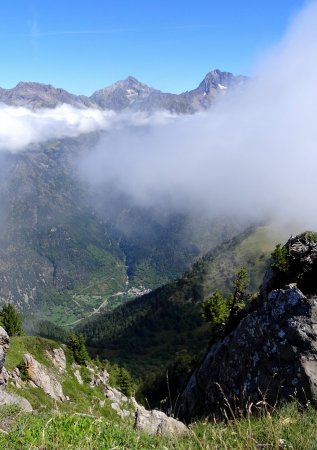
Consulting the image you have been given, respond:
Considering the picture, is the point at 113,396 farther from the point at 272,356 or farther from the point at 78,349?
the point at 272,356

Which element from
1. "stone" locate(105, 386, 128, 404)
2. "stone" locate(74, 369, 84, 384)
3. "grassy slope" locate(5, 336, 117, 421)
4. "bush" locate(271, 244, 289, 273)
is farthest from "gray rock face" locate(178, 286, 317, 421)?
"stone" locate(105, 386, 128, 404)

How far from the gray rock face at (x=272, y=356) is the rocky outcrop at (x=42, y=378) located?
3487 cm

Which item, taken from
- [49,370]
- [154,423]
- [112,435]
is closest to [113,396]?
[49,370]

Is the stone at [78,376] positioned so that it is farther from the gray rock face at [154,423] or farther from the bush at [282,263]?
the gray rock face at [154,423]

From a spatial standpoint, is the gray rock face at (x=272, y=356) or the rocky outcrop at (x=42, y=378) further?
the rocky outcrop at (x=42, y=378)

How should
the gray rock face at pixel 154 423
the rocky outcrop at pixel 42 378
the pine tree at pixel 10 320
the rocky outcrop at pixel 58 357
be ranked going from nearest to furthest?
the gray rock face at pixel 154 423
the rocky outcrop at pixel 42 378
the rocky outcrop at pixel 58 357
the pine tree at pixel 10 320

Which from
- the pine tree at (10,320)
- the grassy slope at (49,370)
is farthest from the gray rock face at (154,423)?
the pine tree at (10,320)

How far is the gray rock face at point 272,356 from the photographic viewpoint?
23.7m

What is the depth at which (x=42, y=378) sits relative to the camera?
65.0 meters

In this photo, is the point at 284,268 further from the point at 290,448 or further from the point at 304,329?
the point at 290,448

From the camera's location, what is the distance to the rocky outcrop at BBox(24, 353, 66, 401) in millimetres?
62438

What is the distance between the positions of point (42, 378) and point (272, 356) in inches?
1964

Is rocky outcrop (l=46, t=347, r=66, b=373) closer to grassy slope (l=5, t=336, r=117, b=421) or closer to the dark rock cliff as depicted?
grassy slope (l=5, t=336, r=117, b=421)

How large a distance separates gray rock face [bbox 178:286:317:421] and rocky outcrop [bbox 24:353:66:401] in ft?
114
